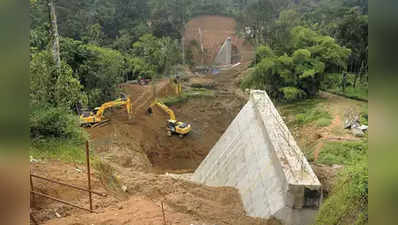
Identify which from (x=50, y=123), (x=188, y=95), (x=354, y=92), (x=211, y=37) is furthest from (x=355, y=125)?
(x=211, y=37)

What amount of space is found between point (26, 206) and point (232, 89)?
2629cm

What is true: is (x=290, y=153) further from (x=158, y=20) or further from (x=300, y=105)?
(x=158, y=20)

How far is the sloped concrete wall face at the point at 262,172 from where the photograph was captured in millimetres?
6652

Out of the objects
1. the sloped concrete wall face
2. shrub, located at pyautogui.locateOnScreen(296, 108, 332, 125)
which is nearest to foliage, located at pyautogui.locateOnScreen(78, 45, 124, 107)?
the sloped concrete wall face

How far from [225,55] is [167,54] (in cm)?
1222

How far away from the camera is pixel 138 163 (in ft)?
48.4

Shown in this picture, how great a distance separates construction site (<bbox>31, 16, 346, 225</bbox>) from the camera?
21.7ft

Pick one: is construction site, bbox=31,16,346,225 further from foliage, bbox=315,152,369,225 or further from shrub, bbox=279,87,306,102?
shrub, bbox=279,87,306,102

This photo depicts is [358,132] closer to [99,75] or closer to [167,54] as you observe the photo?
[99,75]

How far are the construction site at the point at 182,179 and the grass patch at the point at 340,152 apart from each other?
2294 millimetres

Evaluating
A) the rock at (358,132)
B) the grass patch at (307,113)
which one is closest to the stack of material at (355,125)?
the rock at (358,132)
